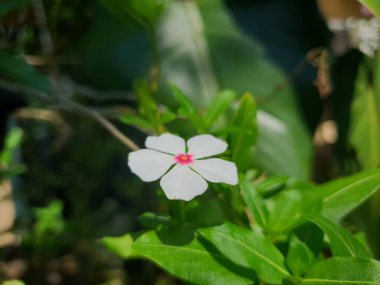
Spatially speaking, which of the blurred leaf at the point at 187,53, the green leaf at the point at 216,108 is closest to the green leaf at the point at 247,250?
the green leaf at the point at 216,108

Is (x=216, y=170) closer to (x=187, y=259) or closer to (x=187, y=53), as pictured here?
(x=187, y=259)

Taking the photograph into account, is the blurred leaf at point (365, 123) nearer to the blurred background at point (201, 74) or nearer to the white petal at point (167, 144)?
the blurred background at point (201, 74)

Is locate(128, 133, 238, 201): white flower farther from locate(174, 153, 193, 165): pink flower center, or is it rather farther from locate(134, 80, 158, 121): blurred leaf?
locate(134, 80, 158, 121): blurred leaf

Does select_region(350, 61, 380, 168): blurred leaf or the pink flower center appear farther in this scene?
select_region(350, 61, 380, 168): blurred leaf

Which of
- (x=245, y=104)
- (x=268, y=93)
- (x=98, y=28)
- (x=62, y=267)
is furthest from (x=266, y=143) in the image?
(x=62, y=267)

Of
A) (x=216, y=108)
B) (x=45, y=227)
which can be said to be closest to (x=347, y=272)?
(x=216, y=108)

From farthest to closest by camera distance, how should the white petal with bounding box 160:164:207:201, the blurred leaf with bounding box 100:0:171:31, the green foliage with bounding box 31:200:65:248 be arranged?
the green foliage with bounding box 31:200:65:248, the blurred leaf with bounding box 100:0:171:31, the white petal with bounding box 160:164:207:201

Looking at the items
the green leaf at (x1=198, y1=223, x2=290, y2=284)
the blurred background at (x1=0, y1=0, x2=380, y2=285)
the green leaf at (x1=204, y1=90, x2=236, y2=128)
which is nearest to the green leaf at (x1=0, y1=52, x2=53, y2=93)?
the blurred background at (x1=0, y1=0, x2=380, y2=285)
